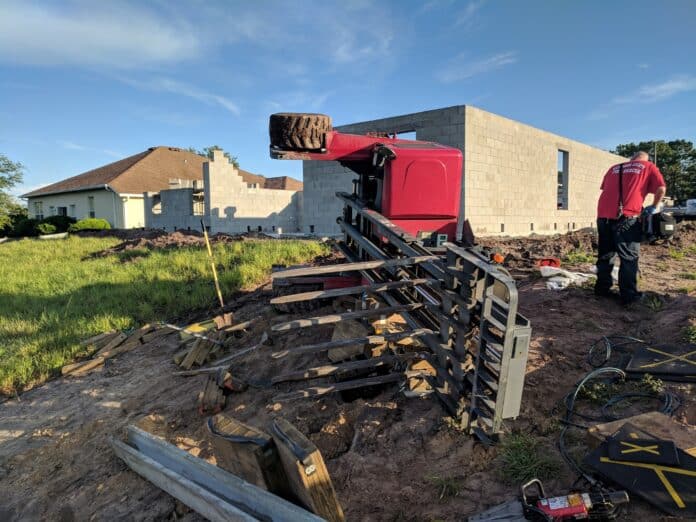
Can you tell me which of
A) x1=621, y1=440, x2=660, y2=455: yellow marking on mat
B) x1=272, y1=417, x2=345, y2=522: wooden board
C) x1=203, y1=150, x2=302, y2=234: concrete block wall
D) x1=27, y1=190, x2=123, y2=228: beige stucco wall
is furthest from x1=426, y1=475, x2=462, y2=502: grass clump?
x1=27, y1=190, x2=123, y2=228: beige stucco wall

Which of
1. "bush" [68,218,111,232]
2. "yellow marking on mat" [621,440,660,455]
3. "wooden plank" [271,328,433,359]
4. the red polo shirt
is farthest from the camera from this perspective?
"bush" [68,218,111,232]

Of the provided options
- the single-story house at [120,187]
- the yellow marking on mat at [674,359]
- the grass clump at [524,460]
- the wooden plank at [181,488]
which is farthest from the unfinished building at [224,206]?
the grass clump at [524,460]

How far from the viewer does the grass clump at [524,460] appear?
229 centimetres

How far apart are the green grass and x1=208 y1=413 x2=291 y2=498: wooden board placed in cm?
473

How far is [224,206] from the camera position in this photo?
18734 millimetres

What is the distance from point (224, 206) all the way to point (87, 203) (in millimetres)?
15529

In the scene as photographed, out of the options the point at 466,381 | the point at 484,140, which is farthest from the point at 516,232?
the point at 466,381

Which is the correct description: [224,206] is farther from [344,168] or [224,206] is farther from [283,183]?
[283,183]

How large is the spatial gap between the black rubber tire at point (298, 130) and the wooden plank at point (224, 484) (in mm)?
2855

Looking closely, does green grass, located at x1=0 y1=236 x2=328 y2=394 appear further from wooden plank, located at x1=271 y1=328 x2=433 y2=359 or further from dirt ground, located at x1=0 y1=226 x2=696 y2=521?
wooden plank, located at x1=271 y1=328 x2=433 y2=359

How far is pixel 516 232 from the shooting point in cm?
1364

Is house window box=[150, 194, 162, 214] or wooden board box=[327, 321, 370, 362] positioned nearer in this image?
wooden board box=[327, 321, 370, 362]

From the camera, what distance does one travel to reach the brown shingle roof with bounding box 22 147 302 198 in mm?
27109

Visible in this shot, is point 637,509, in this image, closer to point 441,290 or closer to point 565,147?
point 441,290
